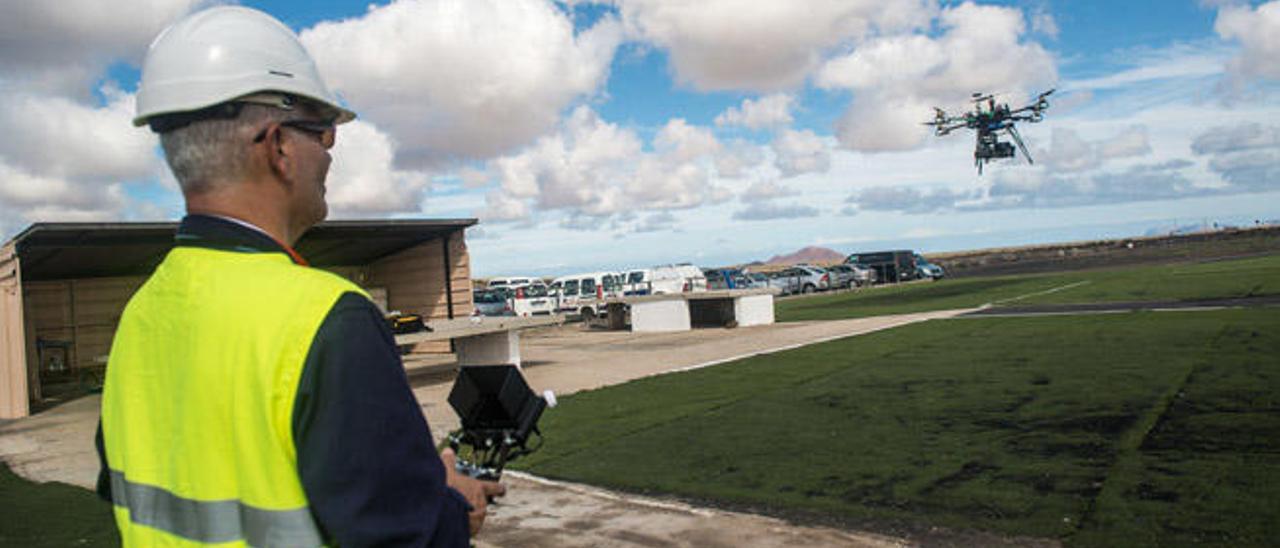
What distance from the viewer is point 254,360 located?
1.39m

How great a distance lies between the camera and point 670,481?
6.69 meters

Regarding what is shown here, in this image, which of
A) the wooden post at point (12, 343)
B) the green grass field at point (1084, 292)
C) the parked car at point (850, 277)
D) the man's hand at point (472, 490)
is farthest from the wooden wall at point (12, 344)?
the parked car at point (850, 277)

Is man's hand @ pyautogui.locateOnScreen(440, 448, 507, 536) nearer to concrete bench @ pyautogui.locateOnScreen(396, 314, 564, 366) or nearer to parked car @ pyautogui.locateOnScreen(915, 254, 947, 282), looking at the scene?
concrete bench @ pyautogui.locateOnScreen(396, 314, 564, 366)

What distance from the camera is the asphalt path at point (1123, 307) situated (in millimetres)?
18234

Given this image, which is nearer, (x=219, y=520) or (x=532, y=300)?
(x=219, y=520)

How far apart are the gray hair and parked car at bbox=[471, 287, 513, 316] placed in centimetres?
2704

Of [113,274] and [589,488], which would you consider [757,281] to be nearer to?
[113,274]

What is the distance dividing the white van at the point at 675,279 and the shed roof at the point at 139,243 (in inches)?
652

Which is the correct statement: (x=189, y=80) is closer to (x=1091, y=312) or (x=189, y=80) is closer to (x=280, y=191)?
(x=280, y=191)

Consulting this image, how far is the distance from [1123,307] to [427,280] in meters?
15.9

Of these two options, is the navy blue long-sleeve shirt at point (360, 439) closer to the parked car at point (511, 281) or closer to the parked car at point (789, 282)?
the parked car at point (511, 281)

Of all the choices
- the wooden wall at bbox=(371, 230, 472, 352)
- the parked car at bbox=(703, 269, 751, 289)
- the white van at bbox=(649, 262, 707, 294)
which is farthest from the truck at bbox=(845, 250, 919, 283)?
the wooden wall at bbox=(371, 230, 472, 352)

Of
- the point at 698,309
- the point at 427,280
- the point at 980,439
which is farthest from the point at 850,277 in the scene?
the point at 980,439

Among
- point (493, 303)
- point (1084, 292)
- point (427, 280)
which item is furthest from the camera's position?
point (493, 303)
